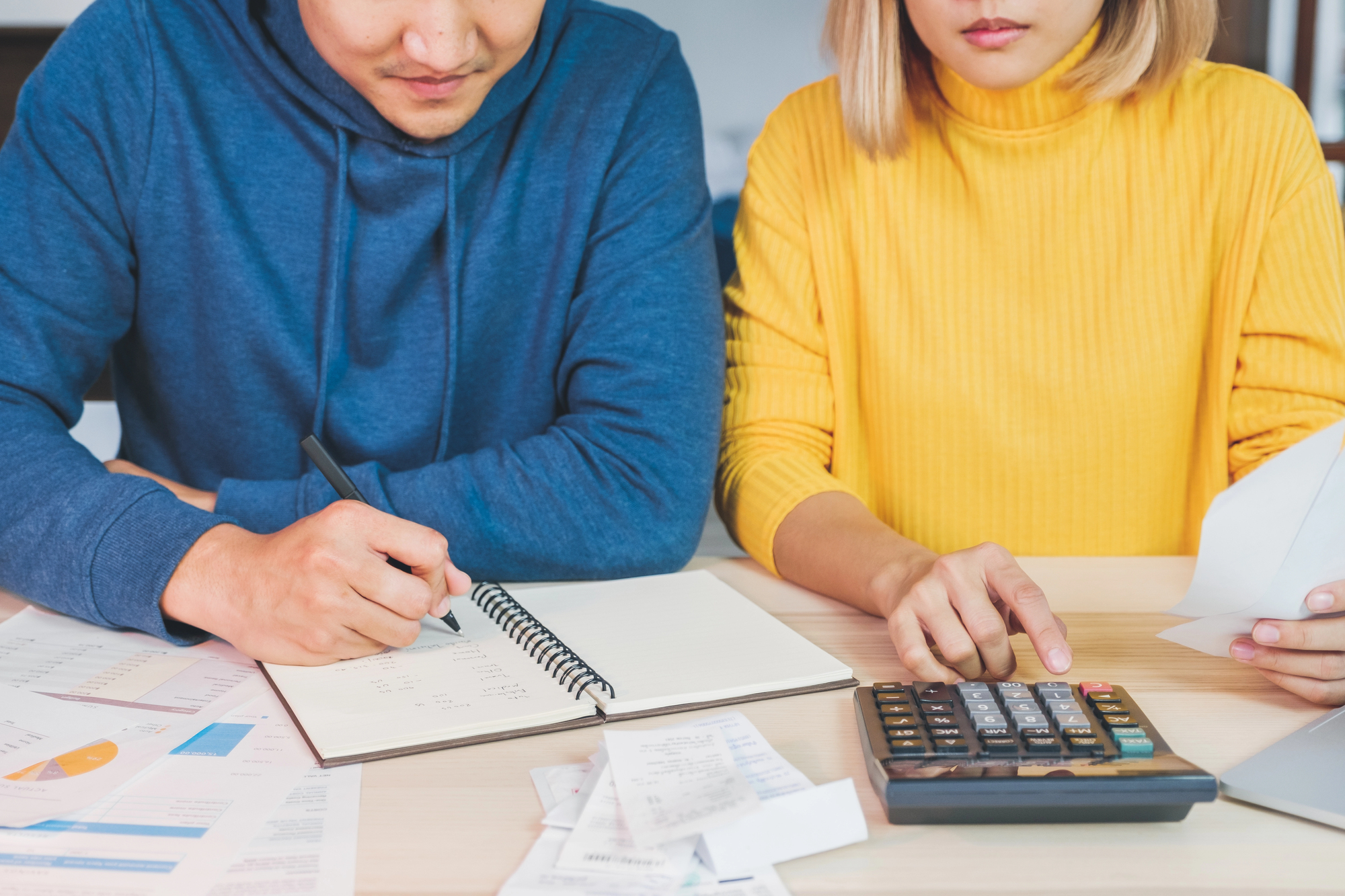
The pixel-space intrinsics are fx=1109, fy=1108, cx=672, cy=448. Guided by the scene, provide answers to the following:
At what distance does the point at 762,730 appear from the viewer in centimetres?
71

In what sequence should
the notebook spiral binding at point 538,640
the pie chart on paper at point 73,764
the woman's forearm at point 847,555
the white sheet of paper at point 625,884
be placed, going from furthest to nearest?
the woman's forearm at point 847,555
the notebook spiral binding at point 538,640
the pie chart on paper at point 73,764
the white sheet of paper at point 625,884

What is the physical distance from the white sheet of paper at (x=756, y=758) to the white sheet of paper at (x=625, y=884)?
0.06 meters

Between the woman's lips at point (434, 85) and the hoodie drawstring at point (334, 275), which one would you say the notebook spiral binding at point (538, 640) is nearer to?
the hoodie drawstring at point (334, 275)

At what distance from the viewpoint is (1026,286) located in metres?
1.20

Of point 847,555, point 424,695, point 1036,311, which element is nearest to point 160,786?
point 424,695

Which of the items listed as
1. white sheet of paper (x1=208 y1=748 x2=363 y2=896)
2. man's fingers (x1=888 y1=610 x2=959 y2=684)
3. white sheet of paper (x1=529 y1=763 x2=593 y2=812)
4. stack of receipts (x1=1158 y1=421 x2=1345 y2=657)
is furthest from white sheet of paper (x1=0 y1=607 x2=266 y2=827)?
stack of receipts (x1=1158 y1=421 x2=1345 y2=657)

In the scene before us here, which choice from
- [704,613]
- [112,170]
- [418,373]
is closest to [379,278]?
[418,373]

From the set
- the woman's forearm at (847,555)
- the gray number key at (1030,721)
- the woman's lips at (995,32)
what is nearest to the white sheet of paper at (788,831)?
the gray number key at (1030,721)

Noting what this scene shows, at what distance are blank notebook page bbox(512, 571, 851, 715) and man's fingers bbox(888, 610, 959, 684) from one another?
43mm

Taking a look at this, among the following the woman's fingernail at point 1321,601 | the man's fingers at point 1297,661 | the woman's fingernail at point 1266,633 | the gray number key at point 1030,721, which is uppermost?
the woman's fingernail at point 1321,601

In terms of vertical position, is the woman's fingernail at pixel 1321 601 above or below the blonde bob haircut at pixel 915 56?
below

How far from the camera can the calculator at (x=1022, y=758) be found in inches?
23.2

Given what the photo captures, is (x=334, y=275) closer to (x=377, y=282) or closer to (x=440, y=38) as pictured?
(x=377, y=282)

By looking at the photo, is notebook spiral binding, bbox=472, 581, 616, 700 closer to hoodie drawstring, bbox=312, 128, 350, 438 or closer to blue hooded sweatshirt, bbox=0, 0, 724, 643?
blue hooded sweatshirt, bbox=0, 0, 724, 643
